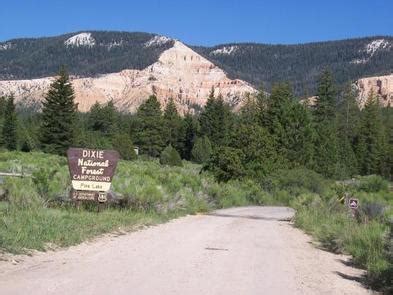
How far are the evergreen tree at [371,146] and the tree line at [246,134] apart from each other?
0.15 meters

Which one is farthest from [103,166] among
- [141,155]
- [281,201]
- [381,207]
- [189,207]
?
[141,155]

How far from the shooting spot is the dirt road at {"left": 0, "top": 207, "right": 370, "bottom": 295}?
29.4 ft

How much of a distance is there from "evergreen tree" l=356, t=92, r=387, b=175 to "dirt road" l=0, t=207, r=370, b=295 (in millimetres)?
90247

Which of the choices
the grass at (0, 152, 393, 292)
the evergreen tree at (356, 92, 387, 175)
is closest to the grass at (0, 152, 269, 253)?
the grass at (0, 152, 393, 292)

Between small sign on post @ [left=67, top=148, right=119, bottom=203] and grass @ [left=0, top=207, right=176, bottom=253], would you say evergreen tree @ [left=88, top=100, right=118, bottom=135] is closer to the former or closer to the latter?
small sign on post @ [left=67, top=148, right=119, bottom=203]

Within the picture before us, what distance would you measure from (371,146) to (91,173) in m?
90.9

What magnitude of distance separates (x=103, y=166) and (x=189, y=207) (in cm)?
743

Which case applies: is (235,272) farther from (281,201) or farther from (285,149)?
(285,149)

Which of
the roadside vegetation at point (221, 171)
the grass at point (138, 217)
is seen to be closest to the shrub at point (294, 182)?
the roadside vegetation at point (221, 171)

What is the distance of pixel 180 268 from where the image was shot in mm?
10758

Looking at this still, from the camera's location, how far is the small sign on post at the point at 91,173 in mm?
18359

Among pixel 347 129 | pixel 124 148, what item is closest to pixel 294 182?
pixel 124 148

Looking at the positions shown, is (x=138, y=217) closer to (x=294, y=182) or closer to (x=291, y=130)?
(x=294, y=182)

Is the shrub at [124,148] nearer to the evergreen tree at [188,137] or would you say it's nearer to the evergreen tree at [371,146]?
the evergreen tree at [188,137]
